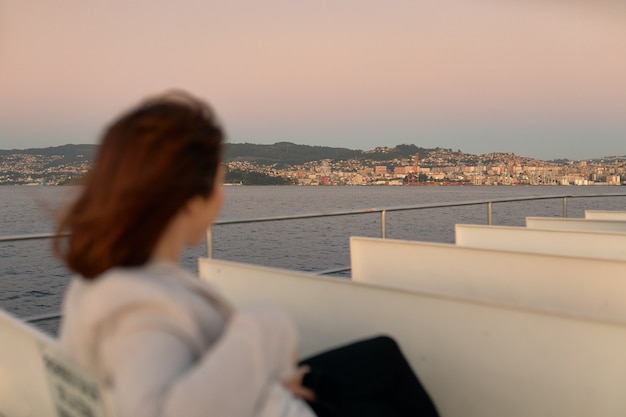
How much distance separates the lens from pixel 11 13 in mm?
2699

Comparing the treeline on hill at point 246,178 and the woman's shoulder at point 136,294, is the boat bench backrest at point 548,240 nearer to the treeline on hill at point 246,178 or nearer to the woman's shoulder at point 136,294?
the treeline on hill at point 246,178

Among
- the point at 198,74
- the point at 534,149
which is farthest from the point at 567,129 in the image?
the point at 198,74

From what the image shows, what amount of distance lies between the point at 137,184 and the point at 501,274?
1871 millimetres

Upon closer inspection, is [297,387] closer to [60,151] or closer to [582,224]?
[582,224]

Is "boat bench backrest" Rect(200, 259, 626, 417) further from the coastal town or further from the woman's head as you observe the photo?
the coastal town

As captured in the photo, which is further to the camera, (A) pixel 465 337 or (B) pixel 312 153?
(B) pixel 312 153

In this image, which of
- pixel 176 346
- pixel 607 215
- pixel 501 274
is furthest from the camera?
pixel 607 215

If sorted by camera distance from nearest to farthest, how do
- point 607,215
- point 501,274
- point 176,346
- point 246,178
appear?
1. point 176,346
2. point 501,274
3. point 607,215
4. point 246,178

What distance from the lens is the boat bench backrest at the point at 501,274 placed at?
2117 mm

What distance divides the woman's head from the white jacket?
42 mm

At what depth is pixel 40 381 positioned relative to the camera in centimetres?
134

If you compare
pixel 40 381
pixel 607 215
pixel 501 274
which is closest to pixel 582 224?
pixel 607 215

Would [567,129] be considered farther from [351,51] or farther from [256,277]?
[256,277]

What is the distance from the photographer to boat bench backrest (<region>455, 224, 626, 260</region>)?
9.83 ft
